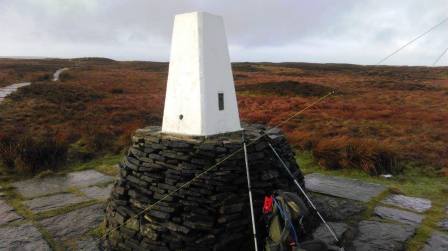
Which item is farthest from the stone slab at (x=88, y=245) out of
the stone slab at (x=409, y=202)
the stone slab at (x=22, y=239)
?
the stone slab at (x=409, y=202)

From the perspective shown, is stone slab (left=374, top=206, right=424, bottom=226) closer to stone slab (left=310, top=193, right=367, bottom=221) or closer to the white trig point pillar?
stone slab (left=310, top=193, right=367, bottom=221)

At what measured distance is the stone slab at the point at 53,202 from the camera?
24.3 ft

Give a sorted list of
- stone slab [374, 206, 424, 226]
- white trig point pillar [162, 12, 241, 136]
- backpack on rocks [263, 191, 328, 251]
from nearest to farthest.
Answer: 1. backpack on rocks [263, 191, 328, 251]
2. white trig point pillar [162, 12, 241, 136]
3. stone slab [374, 206, 424, 226]

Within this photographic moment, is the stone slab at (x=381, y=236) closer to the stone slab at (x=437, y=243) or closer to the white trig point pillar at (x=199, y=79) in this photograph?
the stone slab at (x=437, y=243)

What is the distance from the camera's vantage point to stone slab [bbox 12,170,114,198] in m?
8.47

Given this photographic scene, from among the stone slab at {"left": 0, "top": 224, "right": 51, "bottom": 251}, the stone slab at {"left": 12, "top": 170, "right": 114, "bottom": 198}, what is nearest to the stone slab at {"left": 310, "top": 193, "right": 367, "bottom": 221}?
the stone slab at {"left": 0, "top": 224, "right": 51, "bottom": 251}

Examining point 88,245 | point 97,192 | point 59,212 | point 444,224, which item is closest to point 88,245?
point 88,245

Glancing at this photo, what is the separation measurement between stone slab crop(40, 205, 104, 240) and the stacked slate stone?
727 millimetres

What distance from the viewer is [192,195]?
17.6 ft

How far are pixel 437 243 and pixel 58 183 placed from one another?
798cm

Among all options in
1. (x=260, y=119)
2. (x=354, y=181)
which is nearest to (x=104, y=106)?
(x=260, y=119)

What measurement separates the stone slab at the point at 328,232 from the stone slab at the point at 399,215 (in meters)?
1.08

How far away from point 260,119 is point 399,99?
1158cm

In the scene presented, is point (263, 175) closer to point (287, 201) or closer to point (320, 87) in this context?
point (287, 201)
